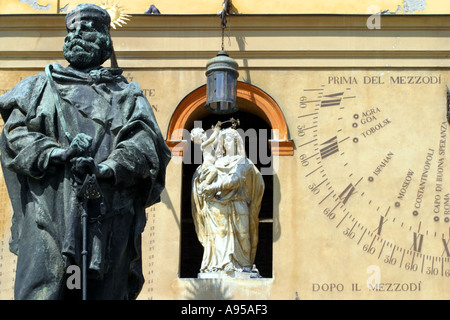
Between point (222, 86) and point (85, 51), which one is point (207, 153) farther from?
point (85, 51)

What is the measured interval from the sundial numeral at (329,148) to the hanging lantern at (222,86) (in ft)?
3.53

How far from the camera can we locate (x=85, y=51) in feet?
18.9

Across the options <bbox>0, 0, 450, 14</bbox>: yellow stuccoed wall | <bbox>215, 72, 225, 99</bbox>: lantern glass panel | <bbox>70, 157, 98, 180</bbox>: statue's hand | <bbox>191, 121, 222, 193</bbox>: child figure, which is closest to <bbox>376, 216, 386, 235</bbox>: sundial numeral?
<bbox>191, 121, 222, 193</bbox>: child figure

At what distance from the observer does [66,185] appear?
534 cm

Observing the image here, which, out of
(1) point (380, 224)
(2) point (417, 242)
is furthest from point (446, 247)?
(1) point (380, 224)

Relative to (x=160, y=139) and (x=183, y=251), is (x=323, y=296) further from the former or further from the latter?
(x=160, y=139)

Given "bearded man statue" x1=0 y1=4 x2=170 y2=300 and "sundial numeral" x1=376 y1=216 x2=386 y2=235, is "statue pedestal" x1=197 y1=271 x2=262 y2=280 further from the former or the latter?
"bearded man statue" x1=0 y1=4 x2=170 y2=300

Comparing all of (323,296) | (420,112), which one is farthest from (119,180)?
(420,112)

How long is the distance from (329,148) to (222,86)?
1.31m

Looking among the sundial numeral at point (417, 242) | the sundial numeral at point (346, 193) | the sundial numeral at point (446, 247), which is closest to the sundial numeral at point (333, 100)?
the sundial numeral at point (346, 193)

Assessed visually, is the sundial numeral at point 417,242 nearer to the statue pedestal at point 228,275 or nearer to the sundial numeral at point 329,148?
the sundial numeral at point 329,148

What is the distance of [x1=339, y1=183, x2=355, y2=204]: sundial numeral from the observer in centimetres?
1250

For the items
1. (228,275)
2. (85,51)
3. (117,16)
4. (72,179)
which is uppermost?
(117,16)

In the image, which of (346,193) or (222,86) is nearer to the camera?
(222,86)
